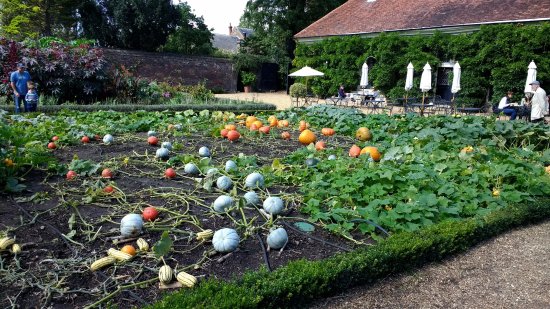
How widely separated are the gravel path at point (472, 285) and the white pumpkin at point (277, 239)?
20.8 inches

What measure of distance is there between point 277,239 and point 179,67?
2557 cm

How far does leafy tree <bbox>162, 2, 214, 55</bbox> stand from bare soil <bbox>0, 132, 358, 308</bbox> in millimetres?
29694

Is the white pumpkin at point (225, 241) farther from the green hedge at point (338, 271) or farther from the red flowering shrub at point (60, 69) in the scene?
the red flowering shrub at point (60, 69)

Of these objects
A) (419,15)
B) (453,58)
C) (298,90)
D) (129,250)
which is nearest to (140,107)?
(129,250)

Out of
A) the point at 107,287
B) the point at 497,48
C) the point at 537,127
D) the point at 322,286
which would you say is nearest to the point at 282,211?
the point at 322,286

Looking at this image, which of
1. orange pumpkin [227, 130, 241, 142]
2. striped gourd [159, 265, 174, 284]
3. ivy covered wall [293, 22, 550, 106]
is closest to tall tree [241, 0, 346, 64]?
ivy covered wall [293, 22, 550, 106]

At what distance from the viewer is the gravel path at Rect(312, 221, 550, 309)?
2873 mm

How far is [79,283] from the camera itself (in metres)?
2.51

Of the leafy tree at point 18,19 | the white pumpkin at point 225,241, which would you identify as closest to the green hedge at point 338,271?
the white pumpkin at point 225,241

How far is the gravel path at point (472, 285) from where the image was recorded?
287 centimetres

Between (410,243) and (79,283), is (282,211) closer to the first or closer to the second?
(410,243)

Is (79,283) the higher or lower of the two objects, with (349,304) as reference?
higher

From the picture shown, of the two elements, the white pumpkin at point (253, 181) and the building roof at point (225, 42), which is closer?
the white pumpkin at point (253, 181)

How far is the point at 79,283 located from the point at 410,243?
2.32 m
